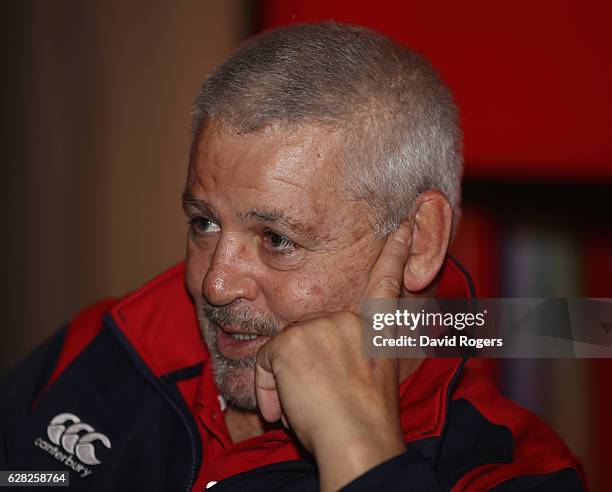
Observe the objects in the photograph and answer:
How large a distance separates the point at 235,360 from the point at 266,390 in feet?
0.51

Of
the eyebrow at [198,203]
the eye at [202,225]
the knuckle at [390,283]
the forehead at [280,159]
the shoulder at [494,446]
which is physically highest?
the forehead at [280,159]

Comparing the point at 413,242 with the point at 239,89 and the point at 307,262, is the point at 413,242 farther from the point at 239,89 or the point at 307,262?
the point at 239,89

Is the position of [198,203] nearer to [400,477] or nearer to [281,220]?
[281,220]

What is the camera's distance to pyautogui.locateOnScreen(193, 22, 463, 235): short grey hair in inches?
56.7

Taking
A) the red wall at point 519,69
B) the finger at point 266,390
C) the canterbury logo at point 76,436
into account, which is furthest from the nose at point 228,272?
the red wall at point 519,69

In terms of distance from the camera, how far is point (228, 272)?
145 cm

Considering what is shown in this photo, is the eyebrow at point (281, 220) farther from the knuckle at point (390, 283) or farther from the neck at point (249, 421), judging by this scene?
the neck at point (249, 421)

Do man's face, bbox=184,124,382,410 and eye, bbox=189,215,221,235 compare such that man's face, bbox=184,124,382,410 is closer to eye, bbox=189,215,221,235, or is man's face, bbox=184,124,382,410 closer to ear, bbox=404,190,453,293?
eye, bbox=189,215,221,235

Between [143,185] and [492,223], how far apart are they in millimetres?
1375

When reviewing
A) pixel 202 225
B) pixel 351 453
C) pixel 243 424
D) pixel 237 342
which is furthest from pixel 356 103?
pixel 243 424

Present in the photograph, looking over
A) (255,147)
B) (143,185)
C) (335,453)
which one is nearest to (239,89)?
(255,147)

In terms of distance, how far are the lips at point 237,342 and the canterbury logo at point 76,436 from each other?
1.21 ft

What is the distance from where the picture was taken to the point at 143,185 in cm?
300

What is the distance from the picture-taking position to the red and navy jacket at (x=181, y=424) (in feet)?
4.76
